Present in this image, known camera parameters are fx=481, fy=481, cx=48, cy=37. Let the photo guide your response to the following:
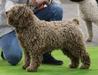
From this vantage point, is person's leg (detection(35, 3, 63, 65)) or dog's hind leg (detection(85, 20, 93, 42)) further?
dog's hind leg (detection(85, 20, 93, 42))

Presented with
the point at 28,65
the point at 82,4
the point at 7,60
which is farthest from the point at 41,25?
the point at 82,4

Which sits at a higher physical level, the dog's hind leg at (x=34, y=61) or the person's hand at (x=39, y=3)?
the person's hand at (x=39, y=3)

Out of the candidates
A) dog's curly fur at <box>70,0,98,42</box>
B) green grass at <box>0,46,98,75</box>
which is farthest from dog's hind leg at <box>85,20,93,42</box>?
green grass at <box>0,46,98,75</box>

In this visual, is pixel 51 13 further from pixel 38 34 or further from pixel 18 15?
pixel 18 15

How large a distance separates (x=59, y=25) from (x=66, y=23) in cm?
10

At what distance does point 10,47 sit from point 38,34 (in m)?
0.96

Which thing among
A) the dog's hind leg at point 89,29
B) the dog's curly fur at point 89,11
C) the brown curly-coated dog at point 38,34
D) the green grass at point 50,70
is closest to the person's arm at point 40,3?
the brown curly-coated dog at point 38,34

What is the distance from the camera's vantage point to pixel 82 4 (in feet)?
31.3

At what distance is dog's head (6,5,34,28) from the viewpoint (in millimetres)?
6227

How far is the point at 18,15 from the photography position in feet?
20.5

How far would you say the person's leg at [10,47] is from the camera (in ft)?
23.2

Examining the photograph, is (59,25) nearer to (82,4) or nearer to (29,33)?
(29,33)

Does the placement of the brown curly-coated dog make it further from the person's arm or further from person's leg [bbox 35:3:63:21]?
person's leg [bbox 35:3:63:21]

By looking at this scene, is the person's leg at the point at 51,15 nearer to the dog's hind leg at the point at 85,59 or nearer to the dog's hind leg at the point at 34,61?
the dog's hind leg at the point at 85,59
